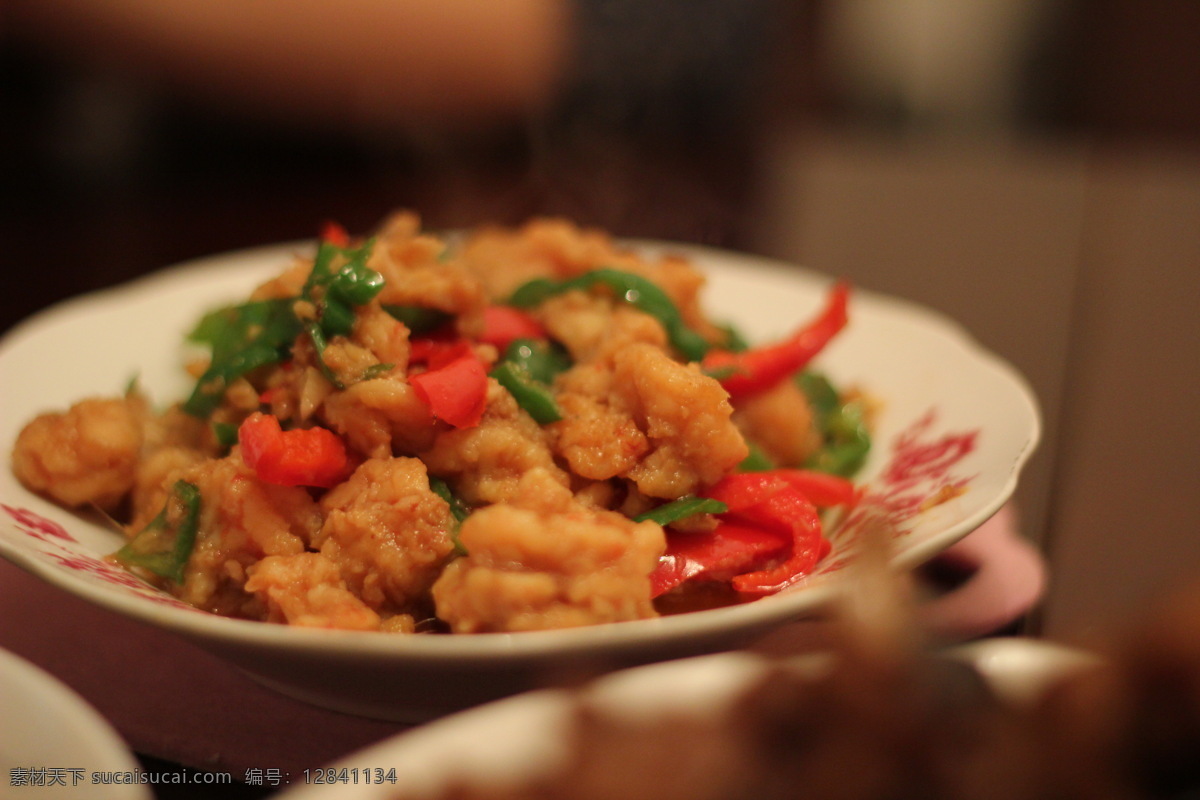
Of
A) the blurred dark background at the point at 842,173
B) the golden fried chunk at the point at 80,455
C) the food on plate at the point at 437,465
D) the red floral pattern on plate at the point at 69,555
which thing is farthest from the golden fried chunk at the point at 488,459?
the blurred dark background at the point at 842,173

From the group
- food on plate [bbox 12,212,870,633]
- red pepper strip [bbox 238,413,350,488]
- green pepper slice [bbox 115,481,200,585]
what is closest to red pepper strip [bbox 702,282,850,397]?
food on plate [bbox 12,212,870,633]

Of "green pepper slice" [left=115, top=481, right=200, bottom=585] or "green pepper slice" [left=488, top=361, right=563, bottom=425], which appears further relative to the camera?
"green pepper slice" [left=488, top=361, right=563, bottom=425]

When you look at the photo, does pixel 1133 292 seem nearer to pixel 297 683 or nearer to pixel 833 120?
pixel 297 683

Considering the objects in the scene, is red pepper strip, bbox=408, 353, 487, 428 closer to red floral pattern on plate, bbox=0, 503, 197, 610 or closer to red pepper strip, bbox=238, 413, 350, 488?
red pepper strip, bbox=238, 413, 350, 488

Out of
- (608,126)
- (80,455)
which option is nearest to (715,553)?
(80,455)

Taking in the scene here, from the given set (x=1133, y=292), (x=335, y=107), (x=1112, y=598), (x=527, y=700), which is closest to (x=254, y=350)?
(x=527, y=700)

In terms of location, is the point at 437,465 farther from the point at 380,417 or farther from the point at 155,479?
the point at 155,479
